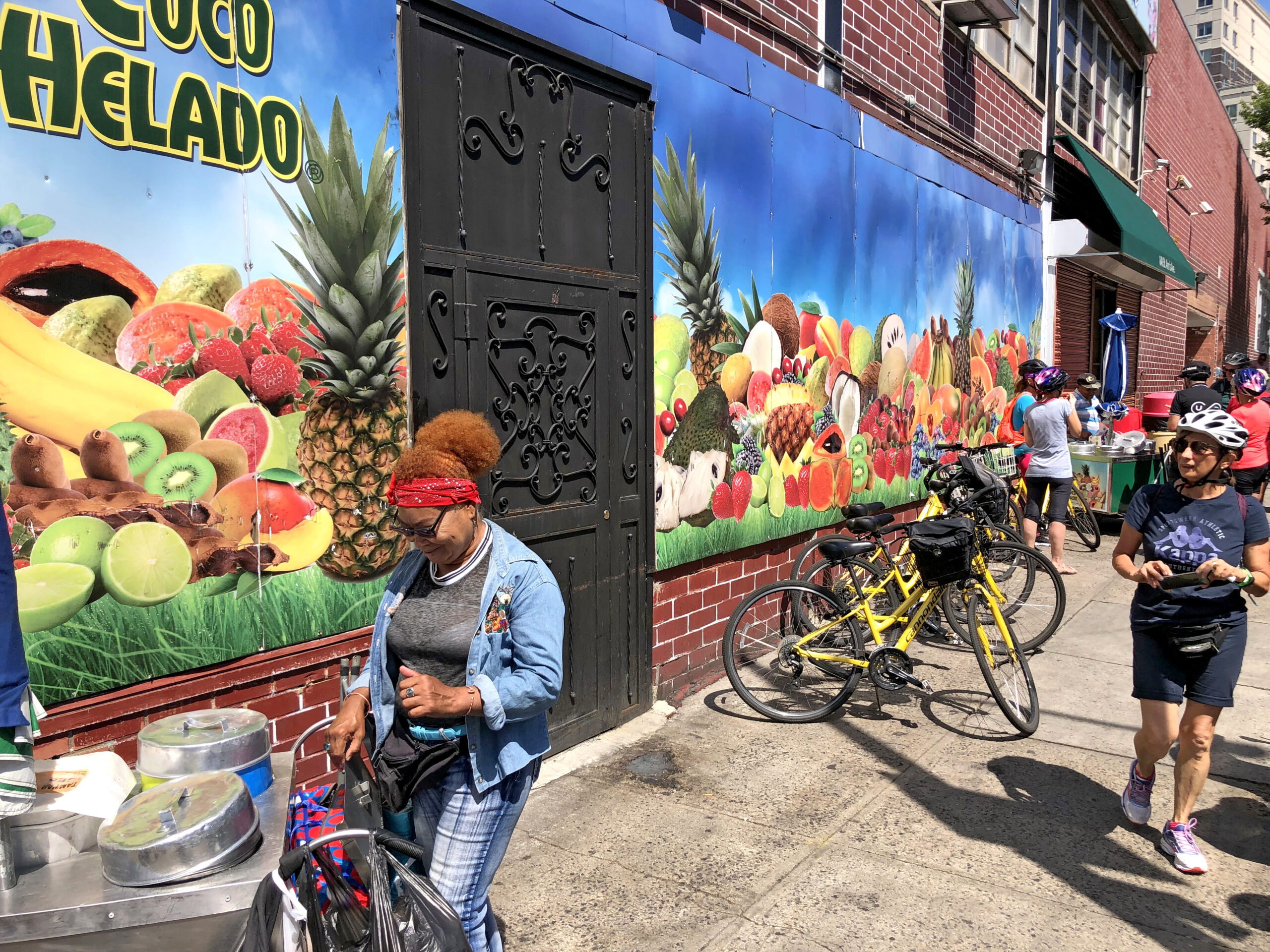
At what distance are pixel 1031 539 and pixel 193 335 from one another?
7859 millimetres

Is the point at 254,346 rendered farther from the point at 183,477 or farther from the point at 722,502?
the point at 722,502

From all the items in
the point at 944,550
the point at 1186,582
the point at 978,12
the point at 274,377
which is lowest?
the point at 944,550

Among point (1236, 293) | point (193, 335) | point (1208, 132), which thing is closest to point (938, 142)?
point (193, 335)

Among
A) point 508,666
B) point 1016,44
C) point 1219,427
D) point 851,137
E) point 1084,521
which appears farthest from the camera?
point 1016,44

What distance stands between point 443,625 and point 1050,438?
315 inches

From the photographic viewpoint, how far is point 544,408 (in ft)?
15.7

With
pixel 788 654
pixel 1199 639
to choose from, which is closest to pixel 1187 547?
pixel 1199 639

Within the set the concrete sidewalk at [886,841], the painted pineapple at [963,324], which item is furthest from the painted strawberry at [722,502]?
the painted pineapple at [963,324]

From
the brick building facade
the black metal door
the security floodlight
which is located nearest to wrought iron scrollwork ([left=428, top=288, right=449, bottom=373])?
the black metal door

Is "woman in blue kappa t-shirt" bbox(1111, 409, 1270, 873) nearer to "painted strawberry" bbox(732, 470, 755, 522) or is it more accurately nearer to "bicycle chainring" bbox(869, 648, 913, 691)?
"bicycle chainring" bbox(869, 648, 913, 691)

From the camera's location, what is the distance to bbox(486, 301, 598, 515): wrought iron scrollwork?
4555 mm

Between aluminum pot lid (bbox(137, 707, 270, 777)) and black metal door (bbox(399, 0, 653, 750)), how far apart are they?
5.88 ft

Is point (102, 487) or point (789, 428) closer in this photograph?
point (102, 487)

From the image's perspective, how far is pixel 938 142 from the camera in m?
9.09
